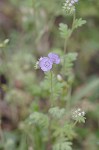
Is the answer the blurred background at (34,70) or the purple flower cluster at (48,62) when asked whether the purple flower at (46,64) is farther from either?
the blurred background at (34,70)

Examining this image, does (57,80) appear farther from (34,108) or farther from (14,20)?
(14,20)

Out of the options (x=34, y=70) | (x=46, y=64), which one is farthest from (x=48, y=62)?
(x=34, y=70)

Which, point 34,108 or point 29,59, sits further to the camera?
point 29,59

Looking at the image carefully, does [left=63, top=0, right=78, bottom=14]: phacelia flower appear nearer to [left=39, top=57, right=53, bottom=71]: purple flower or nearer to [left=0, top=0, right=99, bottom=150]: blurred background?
[left=39, top=57, right=53, bottom=71]: purple flower

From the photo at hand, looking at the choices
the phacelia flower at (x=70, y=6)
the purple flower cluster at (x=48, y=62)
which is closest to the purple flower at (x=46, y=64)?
the purple flower cluster at (x=48, y=62)

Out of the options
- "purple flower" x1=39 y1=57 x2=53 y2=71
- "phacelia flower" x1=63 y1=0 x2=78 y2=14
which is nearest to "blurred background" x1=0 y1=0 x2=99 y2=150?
"purple flower" x1=39 y1=57 x2=53 y2=71

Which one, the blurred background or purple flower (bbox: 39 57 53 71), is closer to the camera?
purple flower (bbox: 39 57 53 71)

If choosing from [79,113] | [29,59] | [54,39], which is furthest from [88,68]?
[79,113]

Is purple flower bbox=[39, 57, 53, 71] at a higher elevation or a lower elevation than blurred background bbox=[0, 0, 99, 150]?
lower
